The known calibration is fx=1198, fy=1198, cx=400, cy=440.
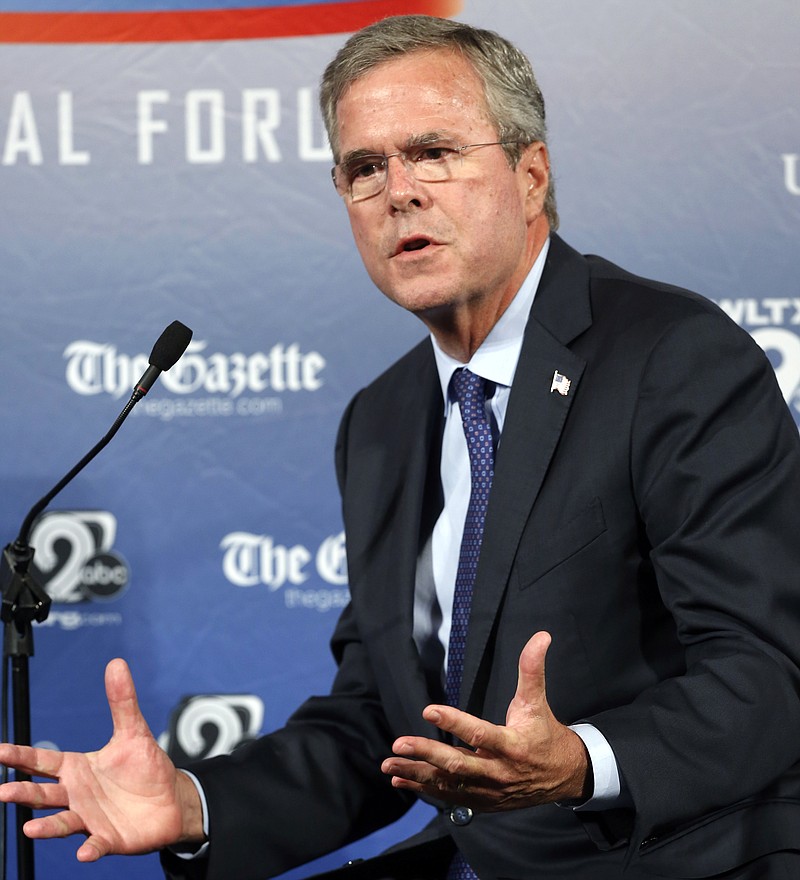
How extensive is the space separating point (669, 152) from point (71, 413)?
1.51m

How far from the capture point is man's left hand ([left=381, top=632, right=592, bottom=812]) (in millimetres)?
1225

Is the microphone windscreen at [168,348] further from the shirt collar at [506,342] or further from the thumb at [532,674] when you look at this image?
the thumb at [532,674]

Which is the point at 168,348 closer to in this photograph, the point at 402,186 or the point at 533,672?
the point at 402,186

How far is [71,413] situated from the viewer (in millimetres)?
2832

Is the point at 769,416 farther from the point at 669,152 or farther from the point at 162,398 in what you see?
the point at 162,398

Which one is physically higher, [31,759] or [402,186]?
[402,186]

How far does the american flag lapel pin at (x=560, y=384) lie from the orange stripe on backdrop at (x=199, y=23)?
51.8 inches

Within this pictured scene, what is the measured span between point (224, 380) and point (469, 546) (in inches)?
47.1

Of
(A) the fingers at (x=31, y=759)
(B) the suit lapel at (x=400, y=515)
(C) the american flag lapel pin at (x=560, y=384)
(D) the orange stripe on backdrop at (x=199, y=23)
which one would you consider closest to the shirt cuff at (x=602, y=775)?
(B) the suit lapel at (x=400, y=515)

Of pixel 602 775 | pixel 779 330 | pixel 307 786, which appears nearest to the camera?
pixel 602 775

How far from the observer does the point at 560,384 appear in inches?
69.5

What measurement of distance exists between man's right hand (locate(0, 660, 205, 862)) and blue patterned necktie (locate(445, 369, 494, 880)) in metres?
0.44

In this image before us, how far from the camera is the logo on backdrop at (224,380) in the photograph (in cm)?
282

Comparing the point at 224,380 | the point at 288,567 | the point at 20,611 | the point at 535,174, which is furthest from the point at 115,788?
the point at 224,380
